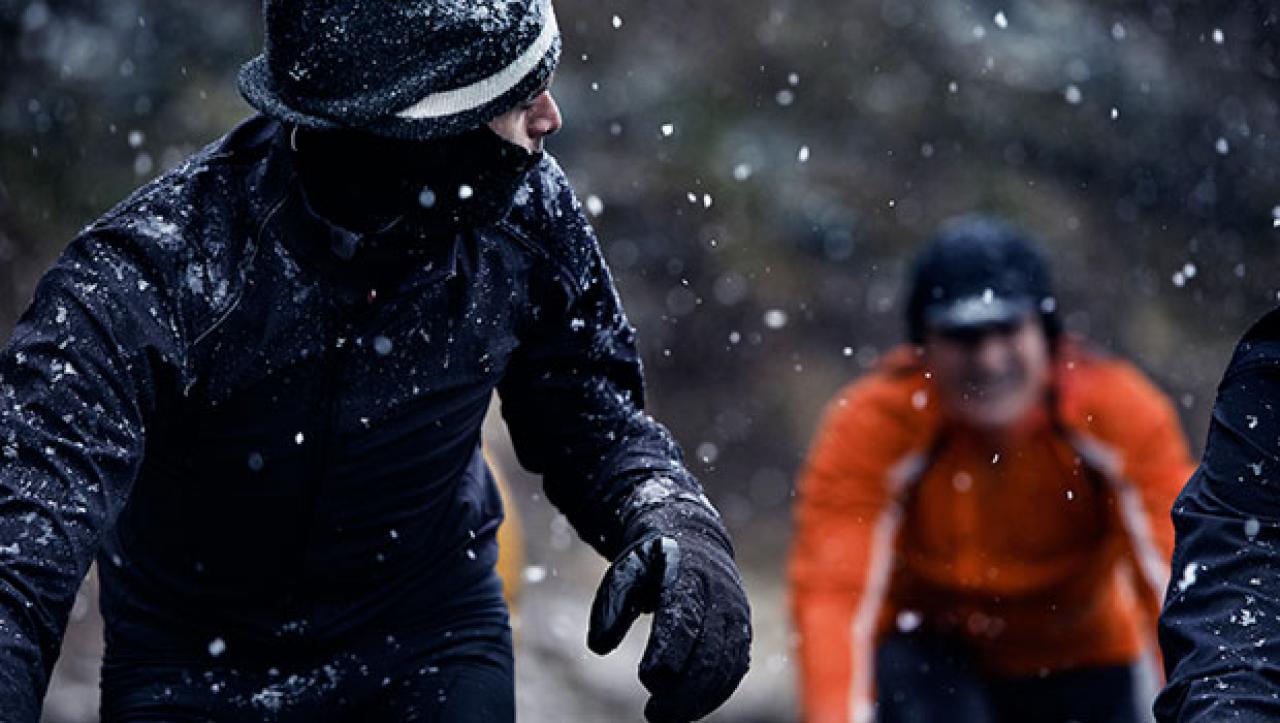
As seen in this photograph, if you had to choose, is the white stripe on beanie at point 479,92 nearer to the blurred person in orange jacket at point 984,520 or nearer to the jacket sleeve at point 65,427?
the jacket sleeve at point 65,427

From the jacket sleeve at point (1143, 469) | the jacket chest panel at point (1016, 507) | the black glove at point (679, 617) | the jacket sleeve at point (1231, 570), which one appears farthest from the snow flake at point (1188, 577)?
the jacket chest panel at point (1016, 507)

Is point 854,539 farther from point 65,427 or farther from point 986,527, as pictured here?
point 65,427

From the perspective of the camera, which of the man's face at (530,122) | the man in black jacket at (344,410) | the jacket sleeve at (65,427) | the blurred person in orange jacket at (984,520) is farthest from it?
the blurred person in orange jacket at (984,520)

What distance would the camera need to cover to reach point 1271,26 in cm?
1244

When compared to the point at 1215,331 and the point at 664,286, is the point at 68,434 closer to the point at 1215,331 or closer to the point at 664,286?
the point at 664,286

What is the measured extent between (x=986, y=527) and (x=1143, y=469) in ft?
1.55

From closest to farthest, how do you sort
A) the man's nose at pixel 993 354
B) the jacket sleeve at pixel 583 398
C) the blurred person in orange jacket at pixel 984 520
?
the jacket sleeve at pixel 583 398 → the blurred person in orange jacket at pixel 984 520 → the man's nose at pixel 993 354

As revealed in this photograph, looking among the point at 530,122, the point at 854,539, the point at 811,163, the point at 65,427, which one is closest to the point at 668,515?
the point at 530,122

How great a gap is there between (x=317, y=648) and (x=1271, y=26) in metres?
11.6

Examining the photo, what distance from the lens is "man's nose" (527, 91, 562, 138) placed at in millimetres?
2484

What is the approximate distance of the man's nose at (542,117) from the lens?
97.8 inches

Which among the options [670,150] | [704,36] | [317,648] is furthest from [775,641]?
[317,648]

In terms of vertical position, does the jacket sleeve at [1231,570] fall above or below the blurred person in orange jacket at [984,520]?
above

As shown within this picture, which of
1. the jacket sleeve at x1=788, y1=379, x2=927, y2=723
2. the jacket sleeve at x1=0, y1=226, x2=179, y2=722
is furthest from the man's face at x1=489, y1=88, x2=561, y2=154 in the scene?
the jacket sleeve at x1=788, y1=379, x2=927, y2=723
